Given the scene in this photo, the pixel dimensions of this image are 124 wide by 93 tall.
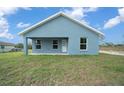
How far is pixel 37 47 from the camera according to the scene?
15.9 m

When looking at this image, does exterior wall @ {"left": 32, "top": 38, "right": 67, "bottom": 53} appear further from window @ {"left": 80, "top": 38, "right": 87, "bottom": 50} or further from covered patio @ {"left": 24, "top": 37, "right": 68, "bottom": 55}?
window @ {"left": 80, "top": 38, "right": 87, "bottom": 50}

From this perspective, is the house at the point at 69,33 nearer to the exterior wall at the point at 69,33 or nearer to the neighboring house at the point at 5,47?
the exterior wall at the point at 69,33

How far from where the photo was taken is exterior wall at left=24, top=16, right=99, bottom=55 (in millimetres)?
14672

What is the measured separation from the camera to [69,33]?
14.9 meters

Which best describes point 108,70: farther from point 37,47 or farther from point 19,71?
point 37,47

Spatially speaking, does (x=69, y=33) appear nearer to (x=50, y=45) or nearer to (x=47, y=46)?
(x=50, y=45)

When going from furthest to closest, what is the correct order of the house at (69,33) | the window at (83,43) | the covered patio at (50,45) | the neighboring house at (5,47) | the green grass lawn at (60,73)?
the covered patio at (50,45) < the window at (83,43) < the house at (69,33) < the neighboring house at (5,47) < the green grass lawn at (60,73)

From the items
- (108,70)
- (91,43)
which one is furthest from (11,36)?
(91,43)

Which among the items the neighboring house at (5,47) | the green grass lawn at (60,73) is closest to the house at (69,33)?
the neighboring house at (5,47)

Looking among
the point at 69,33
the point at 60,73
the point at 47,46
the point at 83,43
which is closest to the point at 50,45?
the point at 47,46

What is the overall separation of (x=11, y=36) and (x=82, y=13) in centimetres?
333

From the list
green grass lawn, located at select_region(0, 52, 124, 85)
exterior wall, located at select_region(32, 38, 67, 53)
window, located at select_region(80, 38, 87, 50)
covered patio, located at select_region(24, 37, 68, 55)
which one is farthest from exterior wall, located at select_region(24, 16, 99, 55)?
green grass lawn, located at select_region(0, 52, 124, 85)

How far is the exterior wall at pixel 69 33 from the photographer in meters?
14.7
